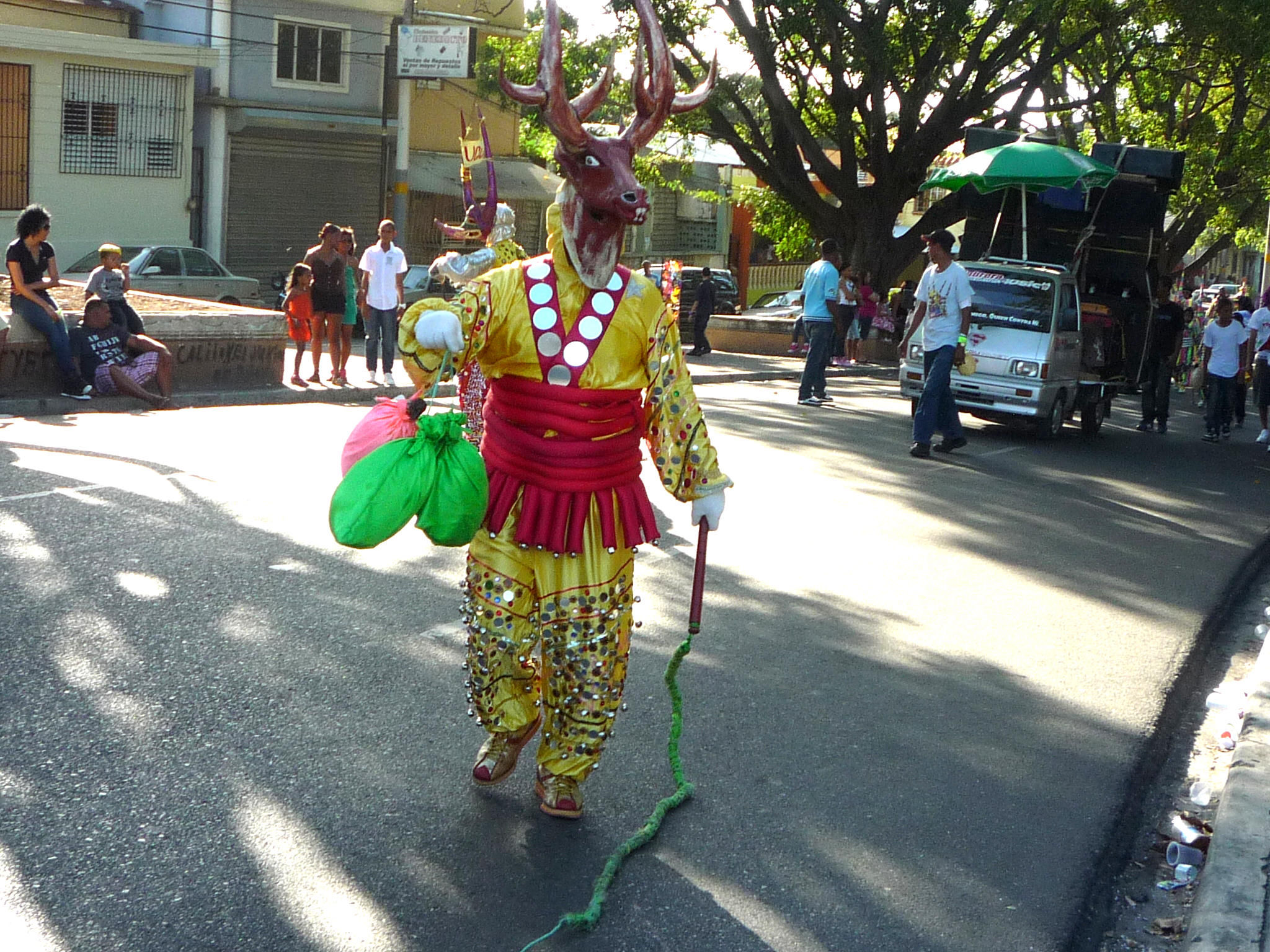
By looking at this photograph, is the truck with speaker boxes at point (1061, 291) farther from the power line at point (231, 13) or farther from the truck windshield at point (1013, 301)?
the power line at point (231, 13)

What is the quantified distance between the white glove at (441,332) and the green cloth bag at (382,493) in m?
0.27

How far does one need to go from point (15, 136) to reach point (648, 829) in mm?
23949

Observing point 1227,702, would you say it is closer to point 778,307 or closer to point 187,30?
point 778,307

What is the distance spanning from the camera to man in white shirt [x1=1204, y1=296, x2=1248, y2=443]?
15531mm

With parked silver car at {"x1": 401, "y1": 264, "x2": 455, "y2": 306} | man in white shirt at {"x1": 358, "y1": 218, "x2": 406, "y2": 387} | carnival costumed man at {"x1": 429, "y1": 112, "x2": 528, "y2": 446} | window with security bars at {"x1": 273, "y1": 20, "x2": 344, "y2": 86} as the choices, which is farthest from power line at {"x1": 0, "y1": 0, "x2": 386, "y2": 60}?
carnival costumed man at {"x1": 429, "y1": 112, "x2": 528, "y2": 446}

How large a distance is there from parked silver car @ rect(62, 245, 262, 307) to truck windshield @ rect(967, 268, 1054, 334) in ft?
36.4

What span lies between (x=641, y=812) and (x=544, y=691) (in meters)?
0.47

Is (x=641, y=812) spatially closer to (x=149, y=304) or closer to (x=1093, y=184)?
(x=149, y=304)

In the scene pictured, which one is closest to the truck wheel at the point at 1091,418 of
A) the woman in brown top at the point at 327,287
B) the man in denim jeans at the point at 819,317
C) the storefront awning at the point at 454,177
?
the man in denim jeans at the point at 819,317

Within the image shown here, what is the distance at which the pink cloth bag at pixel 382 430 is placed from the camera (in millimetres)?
4066

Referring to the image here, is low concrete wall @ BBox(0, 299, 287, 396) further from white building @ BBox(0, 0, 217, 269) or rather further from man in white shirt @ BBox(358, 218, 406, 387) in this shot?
white building @ BBox(0, 0, 217, 269)

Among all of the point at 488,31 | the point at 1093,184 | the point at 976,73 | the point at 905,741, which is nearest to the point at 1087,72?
the point at 976,73

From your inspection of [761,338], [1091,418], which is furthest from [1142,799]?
[761,338]

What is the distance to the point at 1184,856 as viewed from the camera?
4508 millimetres
